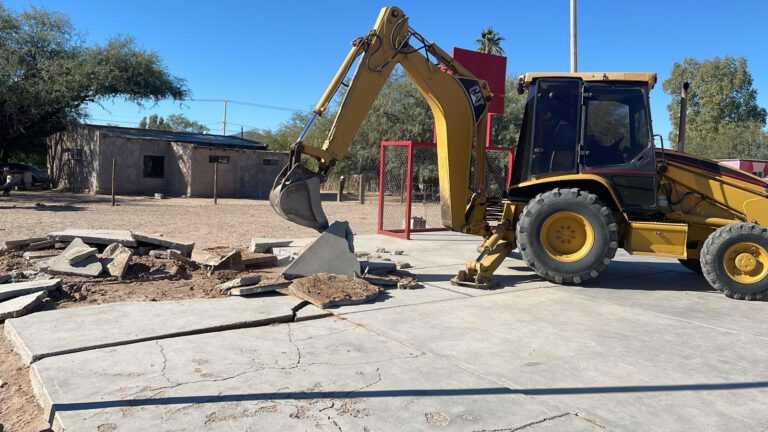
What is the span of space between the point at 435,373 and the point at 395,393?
0.53 meters

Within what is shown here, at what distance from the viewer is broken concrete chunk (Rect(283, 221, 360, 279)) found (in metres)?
7.37

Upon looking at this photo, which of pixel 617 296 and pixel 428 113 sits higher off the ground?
pixel 428 113

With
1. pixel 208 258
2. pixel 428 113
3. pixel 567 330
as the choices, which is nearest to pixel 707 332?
pixel 567 330

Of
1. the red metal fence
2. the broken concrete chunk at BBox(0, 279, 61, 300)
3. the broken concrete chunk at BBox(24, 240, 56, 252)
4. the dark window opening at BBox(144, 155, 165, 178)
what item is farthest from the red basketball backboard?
the dark window opening at BBox(144, 155, 165, 178)

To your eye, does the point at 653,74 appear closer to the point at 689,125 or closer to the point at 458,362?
the point at 458,362

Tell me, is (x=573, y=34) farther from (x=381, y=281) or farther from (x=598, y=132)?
(x=381, y=281)

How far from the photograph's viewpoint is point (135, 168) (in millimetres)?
27234

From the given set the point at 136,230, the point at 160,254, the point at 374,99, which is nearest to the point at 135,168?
the point at 136,230

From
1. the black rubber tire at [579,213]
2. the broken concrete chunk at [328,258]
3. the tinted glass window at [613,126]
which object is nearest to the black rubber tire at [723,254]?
the black rubber tire at [579,213]

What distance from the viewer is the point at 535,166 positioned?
321 inches

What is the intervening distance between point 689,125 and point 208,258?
164 ft

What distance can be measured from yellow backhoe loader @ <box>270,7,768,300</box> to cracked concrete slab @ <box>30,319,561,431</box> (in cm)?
293

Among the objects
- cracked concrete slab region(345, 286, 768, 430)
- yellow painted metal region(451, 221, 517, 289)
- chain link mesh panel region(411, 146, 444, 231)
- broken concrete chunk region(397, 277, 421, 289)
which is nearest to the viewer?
cracked concrete slab region(345, 286, 768, 430)

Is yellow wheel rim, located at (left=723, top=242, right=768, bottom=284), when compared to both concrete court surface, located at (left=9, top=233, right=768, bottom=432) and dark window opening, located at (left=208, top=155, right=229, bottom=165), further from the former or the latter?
dark window opening, located at (left=208, top=155, right=229, bottom=165)
